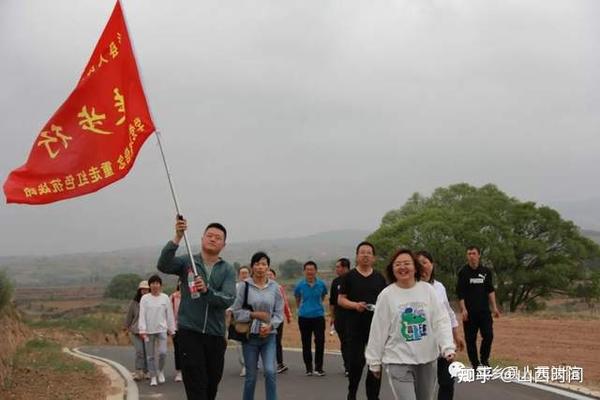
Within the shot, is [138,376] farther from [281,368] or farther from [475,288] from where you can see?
[475,288]

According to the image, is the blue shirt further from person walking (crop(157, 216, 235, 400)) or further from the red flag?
the red flag

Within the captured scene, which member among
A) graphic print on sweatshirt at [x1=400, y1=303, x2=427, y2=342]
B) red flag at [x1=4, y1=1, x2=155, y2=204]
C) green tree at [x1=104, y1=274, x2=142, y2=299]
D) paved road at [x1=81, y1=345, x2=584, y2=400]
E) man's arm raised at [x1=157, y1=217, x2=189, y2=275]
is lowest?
green tree at [x1=104, y1=274, x2=142, y2=299]

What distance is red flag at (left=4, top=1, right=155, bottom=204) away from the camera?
593cm

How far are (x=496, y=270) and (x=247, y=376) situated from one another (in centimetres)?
3303

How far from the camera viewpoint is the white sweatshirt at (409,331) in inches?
192

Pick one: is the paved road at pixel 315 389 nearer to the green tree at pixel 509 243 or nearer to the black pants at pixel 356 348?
the black pants at pixel 356 348

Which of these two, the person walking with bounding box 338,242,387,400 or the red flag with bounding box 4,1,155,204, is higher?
the red flag with bounding box 4,1,155,204

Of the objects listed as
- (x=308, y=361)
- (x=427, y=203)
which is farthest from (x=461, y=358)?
(x=427, y=203)

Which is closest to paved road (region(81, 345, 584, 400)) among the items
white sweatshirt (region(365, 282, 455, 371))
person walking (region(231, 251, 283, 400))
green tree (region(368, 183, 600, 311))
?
person walking (region(231, 251, 283, 400))

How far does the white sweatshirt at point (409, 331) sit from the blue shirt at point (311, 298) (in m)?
4.96

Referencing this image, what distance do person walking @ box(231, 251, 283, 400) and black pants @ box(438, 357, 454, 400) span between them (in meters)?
1.69

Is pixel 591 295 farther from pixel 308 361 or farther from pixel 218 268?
pixel 218 268

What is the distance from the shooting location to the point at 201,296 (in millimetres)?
5426

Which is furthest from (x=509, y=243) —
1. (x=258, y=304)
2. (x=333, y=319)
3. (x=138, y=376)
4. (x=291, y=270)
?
(x=291, y=270)
